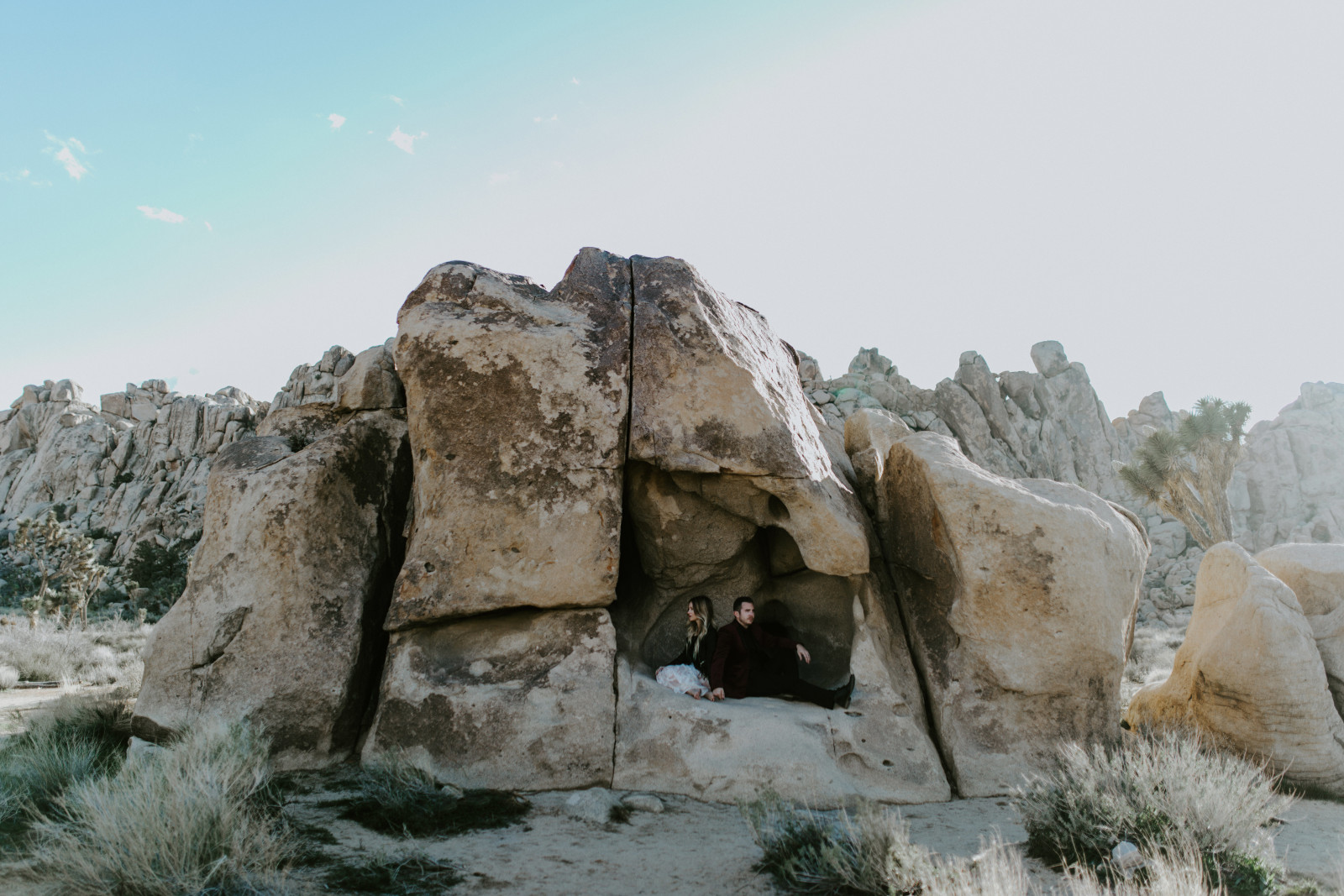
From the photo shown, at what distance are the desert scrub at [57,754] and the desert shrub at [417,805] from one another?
160 centimetres

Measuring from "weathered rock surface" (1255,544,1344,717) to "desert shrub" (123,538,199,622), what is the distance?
32.2 m

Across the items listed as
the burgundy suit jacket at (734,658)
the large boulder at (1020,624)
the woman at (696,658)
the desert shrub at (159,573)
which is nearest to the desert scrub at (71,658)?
the woman at (696,658)

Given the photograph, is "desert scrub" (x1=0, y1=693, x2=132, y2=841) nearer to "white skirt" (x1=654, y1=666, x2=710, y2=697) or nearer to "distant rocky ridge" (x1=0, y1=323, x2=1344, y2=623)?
"white skirt" (x1=654, y1=666, x2=710, y2=697)

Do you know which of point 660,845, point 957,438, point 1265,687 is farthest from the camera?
point 957,438

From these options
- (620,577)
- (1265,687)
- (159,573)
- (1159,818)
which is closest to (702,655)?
(620,577)

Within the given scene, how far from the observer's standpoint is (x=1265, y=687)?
6.28m

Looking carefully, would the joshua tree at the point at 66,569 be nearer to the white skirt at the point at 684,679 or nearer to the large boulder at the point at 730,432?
the white skirt at the point at 684,679

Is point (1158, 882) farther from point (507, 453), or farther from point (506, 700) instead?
point (507, 453)

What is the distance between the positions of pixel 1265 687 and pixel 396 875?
654 cm

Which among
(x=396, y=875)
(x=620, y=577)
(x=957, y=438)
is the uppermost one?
(x=957, y=438)

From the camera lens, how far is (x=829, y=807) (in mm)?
5594

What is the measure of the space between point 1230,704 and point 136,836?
A: 7597mm

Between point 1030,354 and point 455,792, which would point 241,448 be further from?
point 1030,354

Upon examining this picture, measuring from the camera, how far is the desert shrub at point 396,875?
384 cm
